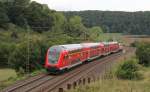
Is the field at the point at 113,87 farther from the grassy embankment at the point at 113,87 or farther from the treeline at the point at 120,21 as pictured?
the treeline at the point at 120,21

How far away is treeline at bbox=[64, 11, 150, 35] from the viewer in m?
151

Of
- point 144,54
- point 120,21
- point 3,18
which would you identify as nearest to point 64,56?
point 144,54

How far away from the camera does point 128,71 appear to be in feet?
121

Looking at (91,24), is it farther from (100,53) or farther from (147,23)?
(100,53)

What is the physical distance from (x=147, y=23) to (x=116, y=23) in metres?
19.9

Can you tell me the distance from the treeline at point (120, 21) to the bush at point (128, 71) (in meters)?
111

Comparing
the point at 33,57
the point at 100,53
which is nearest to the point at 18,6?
the point at 100,53

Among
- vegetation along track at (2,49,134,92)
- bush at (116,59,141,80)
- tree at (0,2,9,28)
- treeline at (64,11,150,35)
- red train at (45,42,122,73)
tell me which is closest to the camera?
vegetation along track at (2,49,134,92)

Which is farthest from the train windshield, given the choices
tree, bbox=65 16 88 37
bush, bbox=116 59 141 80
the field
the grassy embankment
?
tree, bbox=65 16 88 37

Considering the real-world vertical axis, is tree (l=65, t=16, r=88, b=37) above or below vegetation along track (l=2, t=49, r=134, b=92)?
above

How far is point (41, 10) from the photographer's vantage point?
130m

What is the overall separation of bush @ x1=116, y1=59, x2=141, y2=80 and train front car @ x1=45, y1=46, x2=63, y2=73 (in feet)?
22.3

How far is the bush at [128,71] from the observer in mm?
36375

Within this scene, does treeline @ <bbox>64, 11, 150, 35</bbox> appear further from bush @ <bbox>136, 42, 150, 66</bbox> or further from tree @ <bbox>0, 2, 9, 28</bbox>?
bush @ <bbox>136, 42, 150, 66</bbox>
